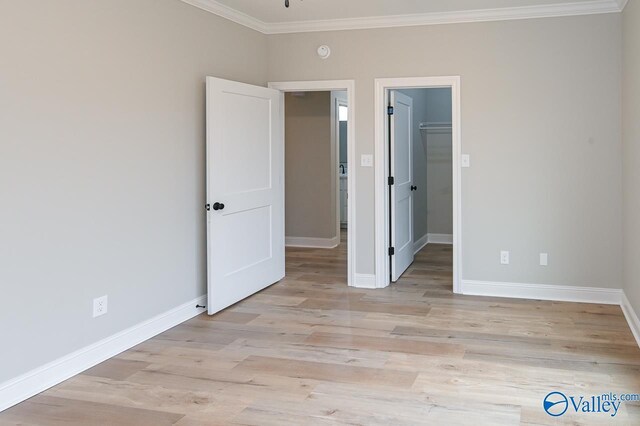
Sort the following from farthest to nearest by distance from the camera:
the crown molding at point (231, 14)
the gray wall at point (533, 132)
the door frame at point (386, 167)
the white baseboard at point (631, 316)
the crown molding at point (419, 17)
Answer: the door frame at point (386, 167) < the gray wall at point (533, 132) < the crown molding at point (419, 17) < the crown molding at point (231, 14) < the white baseboard at point (631, 316)

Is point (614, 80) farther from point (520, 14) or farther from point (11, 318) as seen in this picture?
point (11, 318)

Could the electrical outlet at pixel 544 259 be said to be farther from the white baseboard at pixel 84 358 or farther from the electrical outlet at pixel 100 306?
the electrical outlet at pixel 100 306

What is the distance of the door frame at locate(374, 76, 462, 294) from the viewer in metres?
5.45

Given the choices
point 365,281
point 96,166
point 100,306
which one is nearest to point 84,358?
point 100,306

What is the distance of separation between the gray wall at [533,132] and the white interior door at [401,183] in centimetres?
51

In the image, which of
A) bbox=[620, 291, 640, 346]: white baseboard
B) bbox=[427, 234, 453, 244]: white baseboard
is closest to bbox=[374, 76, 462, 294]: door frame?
bbox=[620, 291, 640, 346]: white baseboard

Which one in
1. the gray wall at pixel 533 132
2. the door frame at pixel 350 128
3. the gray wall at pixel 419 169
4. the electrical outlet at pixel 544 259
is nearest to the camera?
the gray wall at pixel 533 132

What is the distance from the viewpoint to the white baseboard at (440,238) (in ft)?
28.4

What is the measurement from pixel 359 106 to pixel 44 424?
12.7ft

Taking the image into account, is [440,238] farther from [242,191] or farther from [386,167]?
[242,191]

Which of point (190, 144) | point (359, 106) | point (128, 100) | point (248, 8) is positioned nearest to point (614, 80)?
point (359, 106)

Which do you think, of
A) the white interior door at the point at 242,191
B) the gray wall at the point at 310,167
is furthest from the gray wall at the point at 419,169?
the white interior door at the point at 242,191

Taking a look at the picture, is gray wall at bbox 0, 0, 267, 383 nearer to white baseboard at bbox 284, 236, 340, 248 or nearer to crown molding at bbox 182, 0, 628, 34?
crown molding at bbox 182, 0, 628, 34

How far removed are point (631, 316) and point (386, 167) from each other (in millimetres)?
2423
